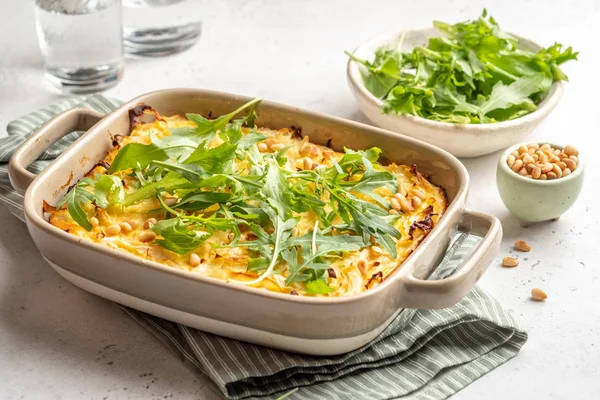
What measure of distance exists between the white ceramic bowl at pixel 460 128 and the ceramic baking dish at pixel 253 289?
490 millimetres

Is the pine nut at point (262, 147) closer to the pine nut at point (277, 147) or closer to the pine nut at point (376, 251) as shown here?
the pine nut at point (277, 147)

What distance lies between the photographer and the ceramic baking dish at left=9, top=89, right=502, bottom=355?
2.58 meters

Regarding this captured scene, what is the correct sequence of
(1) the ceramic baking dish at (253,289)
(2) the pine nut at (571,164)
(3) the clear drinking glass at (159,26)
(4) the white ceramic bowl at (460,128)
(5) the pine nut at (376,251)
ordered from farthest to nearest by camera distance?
1. (3) the clear drinking glass at (159,26)
2. (4) the white ceramic bowl at (460,128)
3. (2) the pine nut at (571,164)
4. (5) the pine nut at (376,251)
5. (1) the ceramic baking dish at (253,289)

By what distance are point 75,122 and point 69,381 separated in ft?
3.41

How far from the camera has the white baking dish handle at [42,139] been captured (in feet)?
10.0

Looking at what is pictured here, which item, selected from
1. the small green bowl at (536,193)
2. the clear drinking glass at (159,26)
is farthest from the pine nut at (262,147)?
the clear drinking glass at (159,26)

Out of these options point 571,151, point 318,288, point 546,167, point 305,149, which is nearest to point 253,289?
point 318,288

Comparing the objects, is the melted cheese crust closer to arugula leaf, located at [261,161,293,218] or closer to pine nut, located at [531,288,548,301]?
arugula leaf, located at [261,161,293,218]

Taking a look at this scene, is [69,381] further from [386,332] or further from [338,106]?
[338,106]

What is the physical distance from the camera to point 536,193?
340 centimetres

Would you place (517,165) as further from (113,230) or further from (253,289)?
(113,230)

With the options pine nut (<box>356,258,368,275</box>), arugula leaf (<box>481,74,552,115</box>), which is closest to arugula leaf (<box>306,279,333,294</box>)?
pine nut (<box>356,258,368,275</box>)

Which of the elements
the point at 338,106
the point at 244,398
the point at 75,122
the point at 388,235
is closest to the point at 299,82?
the point at 338,106

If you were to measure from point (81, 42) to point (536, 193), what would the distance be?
212 cm
